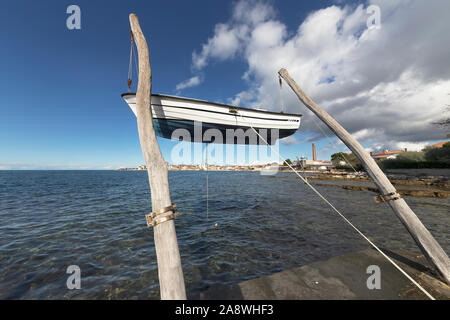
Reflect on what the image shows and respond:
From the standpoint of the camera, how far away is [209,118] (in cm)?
732

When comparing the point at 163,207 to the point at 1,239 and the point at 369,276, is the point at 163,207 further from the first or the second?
the point at 1,239

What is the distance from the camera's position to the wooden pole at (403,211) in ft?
9.77

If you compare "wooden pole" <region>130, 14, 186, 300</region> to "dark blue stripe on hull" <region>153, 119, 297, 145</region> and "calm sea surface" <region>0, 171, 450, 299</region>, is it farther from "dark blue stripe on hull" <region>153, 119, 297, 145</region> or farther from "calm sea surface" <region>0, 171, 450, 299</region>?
"dark blue stripe on hull" <region>153, 119, 297, 145</region>

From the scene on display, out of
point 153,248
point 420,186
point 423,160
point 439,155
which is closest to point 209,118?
point 153,248

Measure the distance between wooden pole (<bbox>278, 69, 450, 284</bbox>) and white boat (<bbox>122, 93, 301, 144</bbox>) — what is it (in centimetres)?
337

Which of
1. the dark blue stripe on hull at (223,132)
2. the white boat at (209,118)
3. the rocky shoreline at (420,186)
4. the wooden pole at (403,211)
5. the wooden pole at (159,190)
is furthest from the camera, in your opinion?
the rocky shoreline at (420,186)

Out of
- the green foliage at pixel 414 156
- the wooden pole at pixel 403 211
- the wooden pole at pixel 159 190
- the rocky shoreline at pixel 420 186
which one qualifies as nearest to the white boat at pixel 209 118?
the wooden pole at pixel 403 211

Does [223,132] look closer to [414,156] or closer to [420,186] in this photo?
[420,186]

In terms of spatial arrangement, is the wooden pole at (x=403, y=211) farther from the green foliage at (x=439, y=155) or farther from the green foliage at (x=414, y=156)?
the green foliage at (x=414, y=156)

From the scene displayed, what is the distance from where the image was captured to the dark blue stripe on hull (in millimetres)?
7566

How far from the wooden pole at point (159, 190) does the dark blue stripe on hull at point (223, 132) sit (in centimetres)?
417
